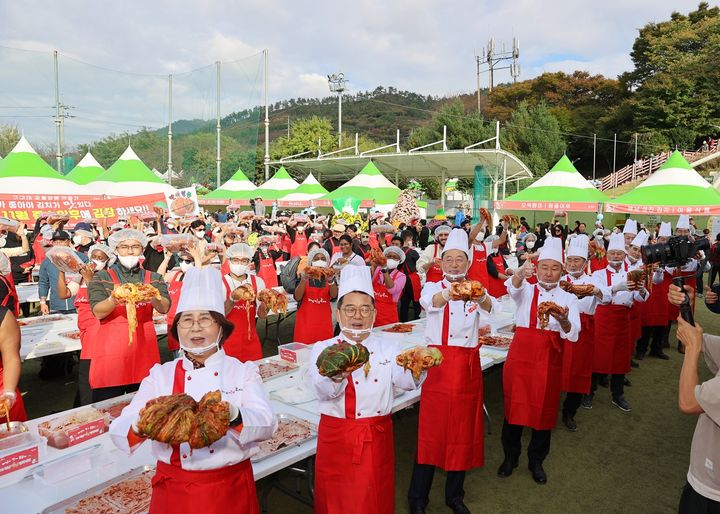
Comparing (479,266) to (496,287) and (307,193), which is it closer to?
(496,287)

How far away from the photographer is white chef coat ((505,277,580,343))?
4.18m

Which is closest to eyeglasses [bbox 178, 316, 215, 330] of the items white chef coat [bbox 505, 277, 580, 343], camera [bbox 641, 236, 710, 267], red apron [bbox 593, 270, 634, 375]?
camera [bbox 641, 236, 710, 267]

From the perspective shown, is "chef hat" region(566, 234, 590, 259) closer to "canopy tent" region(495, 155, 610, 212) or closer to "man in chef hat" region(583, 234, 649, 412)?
"man in chef hat" region(583, 234, 649, 412)

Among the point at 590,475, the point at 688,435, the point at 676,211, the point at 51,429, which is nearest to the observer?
the point at 51,429

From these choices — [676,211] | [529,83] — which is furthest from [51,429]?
[529,83]

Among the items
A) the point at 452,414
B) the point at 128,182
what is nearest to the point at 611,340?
the point at 452,414

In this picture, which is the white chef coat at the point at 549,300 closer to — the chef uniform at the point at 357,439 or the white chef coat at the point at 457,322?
the white chef coat at the point at 457,322

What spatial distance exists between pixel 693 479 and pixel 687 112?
42408 mm

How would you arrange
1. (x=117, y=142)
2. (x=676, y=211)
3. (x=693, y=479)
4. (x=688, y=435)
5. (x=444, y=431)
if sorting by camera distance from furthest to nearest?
(x=117, y=142)
(x=676, y=211)
(x=688, y=435)
(x=444, y=431)
(x=693, y=479)

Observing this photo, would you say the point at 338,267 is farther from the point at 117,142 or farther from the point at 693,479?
the point at 117,142

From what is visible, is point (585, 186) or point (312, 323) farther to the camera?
point (585, 186)

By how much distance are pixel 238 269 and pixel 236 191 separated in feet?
70.5

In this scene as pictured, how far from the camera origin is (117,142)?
52.0 m

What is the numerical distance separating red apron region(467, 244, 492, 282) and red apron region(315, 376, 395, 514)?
5.58m
